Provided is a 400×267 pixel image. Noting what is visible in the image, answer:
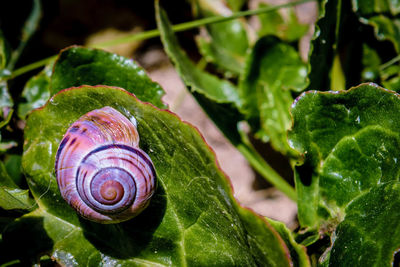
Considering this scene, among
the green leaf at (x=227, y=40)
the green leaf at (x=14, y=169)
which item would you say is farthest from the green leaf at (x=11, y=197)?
the green leaf at (x=227, y=40)

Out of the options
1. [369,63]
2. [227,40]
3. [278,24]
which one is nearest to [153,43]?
[227,40]

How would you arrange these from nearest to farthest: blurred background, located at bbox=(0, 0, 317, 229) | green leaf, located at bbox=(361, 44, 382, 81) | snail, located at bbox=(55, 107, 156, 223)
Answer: snail, located at bbox=(55, 107, 156, 223)
green leaf, located at bbox=(361, 44, 382, 81)
blurred background, located at bbox=(0, 0, 317, 229)

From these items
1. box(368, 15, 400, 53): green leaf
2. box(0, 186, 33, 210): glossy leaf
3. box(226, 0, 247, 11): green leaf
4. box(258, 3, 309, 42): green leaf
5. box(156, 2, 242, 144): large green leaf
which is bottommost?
box(0, 186, 33, 210): glossy leaf

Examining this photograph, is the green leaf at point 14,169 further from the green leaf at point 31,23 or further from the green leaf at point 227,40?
the green leaf at point 227,40

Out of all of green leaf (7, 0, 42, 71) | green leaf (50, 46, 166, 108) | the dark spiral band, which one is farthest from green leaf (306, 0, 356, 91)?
green leaf (7, 0, 42, 71)

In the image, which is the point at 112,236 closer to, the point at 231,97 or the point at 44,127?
the point at 44,127

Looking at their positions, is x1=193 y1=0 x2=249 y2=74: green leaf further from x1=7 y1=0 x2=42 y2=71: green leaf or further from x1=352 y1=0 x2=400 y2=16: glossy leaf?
x1=7 y1=0 x2=42 y2=71: green leaf

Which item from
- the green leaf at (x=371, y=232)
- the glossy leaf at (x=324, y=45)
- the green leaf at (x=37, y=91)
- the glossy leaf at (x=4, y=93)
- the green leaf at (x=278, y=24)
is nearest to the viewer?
the green leaf at (x=371, y=232)
